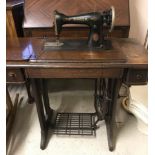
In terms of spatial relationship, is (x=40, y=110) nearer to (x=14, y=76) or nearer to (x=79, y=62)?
(x=14, y=76)

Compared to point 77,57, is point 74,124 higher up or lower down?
lower down

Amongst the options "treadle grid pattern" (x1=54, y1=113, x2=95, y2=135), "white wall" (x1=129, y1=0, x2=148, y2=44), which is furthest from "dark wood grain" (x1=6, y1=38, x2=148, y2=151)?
"white wall" (x1=129, y1=0, x2=148, y2=44)

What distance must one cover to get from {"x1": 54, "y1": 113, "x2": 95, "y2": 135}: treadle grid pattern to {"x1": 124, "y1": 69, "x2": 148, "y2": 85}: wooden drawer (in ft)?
2.30

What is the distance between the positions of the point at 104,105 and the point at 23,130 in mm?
803

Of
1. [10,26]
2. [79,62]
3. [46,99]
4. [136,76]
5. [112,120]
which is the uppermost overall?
[10,26]

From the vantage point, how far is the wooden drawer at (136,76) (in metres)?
1.07

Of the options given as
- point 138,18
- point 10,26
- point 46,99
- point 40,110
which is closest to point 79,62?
point 40,110

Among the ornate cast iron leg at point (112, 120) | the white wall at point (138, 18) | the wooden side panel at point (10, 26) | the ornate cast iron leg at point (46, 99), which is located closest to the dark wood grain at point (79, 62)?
the ornate cast iron leg at point (112, 120)

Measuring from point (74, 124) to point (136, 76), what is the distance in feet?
2.72

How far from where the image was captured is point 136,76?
1.09 metres

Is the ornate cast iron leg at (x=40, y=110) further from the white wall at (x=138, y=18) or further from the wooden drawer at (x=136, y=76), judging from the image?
the white wall at (x=138, y=18)

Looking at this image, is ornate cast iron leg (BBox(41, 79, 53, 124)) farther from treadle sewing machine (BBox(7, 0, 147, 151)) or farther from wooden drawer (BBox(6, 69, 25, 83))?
wooden drawer (BBox(6, 69, 25, 83))

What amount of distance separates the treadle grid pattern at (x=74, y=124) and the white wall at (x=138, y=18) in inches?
37.0

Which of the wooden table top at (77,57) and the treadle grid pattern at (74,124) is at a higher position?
the wooden table top at (77,57)
